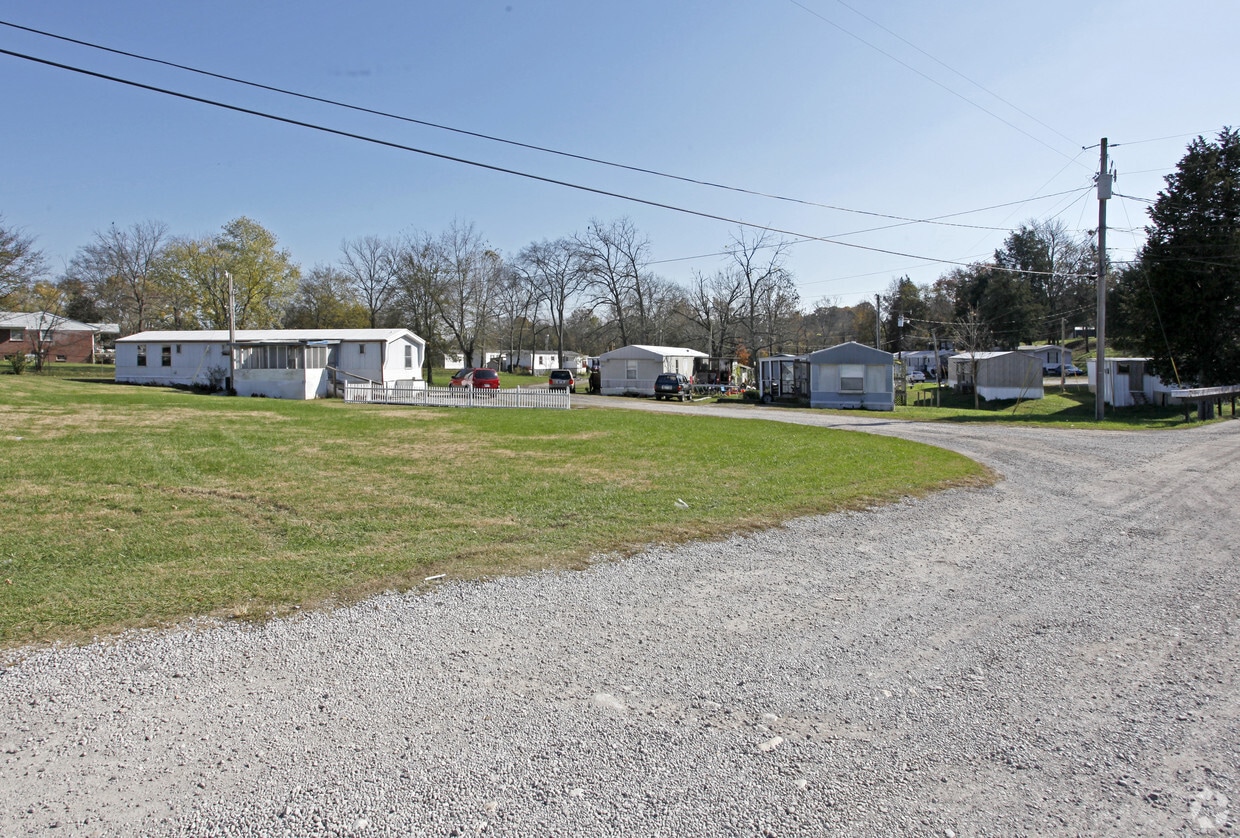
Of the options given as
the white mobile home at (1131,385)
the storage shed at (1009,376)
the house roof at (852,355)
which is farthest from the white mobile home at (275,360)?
the white mobile home at (1131,385)

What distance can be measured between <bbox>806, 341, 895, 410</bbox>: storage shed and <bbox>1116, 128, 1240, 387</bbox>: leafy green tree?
11415 mm

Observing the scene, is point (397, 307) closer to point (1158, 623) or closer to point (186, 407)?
point (186, 407)

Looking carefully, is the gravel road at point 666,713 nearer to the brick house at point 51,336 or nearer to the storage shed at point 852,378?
the storage shed at point 852,378

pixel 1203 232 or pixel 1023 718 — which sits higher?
pixel 1203 232

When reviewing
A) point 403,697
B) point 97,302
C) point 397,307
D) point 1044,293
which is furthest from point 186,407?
point 1044,293

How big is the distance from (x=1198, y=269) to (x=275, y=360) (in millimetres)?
41584

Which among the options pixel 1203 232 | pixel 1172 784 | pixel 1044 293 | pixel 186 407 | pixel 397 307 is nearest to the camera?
pixel 1172 784

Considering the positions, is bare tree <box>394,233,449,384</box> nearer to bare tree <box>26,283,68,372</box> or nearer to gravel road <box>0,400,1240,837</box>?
bare tree <box>26,283,68,372</box>

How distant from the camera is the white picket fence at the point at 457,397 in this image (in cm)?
2791

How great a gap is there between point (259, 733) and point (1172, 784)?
14.3 ft

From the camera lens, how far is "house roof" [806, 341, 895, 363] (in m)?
33.5

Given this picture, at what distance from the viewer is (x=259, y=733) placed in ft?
11.6

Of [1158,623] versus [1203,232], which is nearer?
[1158,623]

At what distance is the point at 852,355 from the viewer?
111 feet
